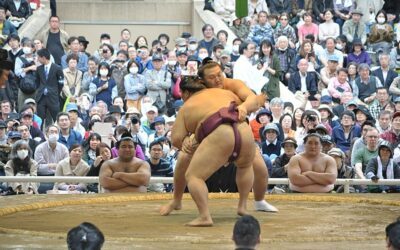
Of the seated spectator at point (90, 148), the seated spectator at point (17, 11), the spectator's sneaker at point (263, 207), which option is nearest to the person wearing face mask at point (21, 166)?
the seated spectator at point (90, 148)

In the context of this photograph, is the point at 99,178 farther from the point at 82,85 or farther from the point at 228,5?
the point at 228,5

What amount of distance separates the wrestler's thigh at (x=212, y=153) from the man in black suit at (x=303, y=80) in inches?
235

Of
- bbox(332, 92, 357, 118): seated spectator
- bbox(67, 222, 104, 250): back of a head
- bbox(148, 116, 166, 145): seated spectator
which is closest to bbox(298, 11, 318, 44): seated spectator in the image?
bbox(332, 92, 357, 118): seated spectator

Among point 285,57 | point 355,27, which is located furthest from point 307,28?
point 285,57

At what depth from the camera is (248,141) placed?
21.7 ft

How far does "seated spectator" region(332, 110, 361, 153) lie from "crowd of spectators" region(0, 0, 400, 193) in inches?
0.4

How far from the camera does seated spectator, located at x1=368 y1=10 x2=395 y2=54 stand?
1382 centimetres

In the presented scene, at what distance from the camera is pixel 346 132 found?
1059 centimetres

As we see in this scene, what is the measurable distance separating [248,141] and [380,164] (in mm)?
2818

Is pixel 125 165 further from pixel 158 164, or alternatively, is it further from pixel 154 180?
pixel 158 164

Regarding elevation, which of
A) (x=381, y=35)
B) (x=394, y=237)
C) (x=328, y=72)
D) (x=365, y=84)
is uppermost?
(x=381, y=35)

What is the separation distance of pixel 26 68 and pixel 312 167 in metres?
4.62

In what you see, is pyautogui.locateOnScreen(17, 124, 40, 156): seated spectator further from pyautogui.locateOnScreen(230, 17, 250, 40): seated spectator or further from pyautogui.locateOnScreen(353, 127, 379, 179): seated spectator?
pyautogui.locateOnScreen(230, 17, 250, 40): seated spectator

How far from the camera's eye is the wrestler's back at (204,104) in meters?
6.63
